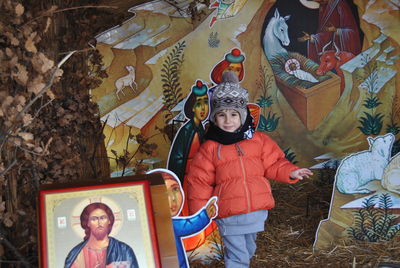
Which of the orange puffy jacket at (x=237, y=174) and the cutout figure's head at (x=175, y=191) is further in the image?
the orange puffy jacket at (x=237, y=174)

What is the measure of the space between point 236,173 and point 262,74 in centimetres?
147

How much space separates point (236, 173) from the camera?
3.76m

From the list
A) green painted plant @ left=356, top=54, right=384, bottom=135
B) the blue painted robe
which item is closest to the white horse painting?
green painted plant @ left=356, top=54, right=384, bottom=135

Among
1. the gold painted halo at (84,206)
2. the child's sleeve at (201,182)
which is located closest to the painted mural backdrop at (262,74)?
the child's sleeve at (201,182)

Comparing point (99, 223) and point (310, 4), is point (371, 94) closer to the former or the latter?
point (310, 4)

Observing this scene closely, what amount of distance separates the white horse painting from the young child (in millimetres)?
1095

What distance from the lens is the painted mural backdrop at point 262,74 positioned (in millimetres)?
4738

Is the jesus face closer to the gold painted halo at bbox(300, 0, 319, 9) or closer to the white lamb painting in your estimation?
the white lamb painting

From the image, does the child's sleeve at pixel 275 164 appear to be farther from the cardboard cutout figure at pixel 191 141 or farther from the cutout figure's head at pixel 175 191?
the cardboard cutout figure at pixel 191 141

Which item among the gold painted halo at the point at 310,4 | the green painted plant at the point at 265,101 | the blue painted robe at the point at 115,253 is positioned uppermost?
the gold painted halo at the point at 310,4

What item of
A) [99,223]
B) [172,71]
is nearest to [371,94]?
[172,71]

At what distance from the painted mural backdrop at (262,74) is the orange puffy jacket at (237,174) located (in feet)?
2.54

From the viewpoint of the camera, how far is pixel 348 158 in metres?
4.36

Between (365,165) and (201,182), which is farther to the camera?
(365,165)
